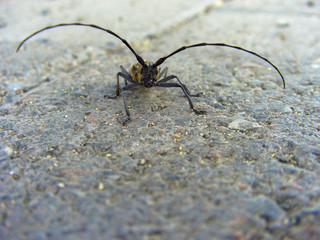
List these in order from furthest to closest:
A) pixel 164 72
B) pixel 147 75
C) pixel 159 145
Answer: pixel 164 72 → pixel 147 75 → pixel 159 145

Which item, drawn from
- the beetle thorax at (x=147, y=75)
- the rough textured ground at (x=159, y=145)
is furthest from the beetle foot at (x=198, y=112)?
the beetle thorax at (x=147, y=75)

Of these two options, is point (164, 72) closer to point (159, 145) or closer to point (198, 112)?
point (198, 112)

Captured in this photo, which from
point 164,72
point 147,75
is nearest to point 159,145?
point 147,75

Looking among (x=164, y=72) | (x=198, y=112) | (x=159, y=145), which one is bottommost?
(x=159, y=145)

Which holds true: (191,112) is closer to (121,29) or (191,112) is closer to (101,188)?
(101,188)

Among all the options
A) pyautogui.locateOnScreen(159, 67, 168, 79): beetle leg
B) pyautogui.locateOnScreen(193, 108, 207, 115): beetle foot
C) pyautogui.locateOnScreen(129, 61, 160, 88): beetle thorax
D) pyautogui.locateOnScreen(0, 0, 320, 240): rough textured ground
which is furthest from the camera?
pyautogui.locateOnScreen(159, 67, 168, 79): beetle leg

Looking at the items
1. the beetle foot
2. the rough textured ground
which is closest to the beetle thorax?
the rough textured ground

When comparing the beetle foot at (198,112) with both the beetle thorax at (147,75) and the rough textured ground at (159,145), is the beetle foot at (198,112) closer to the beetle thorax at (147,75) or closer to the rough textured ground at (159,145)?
the rough textured ground at (159,145)

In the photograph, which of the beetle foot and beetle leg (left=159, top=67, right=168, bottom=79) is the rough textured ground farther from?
beetle leg (left=159, top=67, right=168, bottom=79)
